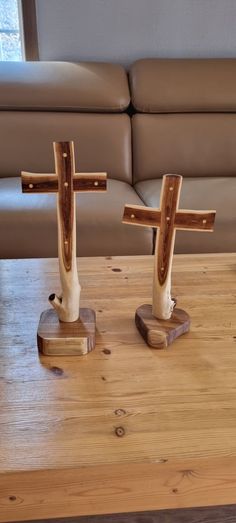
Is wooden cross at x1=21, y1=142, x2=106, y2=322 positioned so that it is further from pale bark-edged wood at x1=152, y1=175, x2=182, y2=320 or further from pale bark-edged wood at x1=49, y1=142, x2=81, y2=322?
pale bark-edged wood at x1=152, y1=175, x2=182, y2=320

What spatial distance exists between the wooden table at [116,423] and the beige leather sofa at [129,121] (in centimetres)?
85

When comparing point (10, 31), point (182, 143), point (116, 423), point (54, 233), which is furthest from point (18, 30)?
point (116, 423)

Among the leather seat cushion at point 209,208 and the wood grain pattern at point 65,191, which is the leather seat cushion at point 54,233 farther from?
the wood grain pattern at point 65,191

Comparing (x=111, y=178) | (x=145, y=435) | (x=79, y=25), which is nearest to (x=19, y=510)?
(x=145, y=435)

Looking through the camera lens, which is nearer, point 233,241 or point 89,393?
point 89,393

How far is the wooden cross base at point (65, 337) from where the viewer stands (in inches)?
26.8

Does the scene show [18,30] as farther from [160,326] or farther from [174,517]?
[174,517]

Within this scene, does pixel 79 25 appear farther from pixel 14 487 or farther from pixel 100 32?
pixel 14 487

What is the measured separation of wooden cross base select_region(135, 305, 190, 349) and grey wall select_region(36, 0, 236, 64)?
1.60 metres

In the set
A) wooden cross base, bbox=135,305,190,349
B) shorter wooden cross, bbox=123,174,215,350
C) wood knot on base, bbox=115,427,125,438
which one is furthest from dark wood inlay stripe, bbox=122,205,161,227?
wood knot on base, bbox=115,427,125,438

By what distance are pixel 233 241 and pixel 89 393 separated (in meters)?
Answer: 0.87

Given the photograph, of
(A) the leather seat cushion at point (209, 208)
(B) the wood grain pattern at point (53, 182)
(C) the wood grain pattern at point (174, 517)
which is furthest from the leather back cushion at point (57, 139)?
(C) the wood grain pattern at point (174, 517)

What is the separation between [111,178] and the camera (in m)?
1.77

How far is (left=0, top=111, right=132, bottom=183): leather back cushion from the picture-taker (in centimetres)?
169
